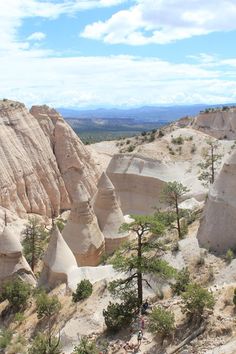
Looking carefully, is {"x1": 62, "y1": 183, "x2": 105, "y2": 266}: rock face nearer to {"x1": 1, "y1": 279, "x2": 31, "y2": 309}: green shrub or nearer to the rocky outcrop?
{"x1": 1, "y1": 279, "x2": 31, "y2": 309}: green shrub

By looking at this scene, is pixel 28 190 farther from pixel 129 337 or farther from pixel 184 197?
pixel 129 337

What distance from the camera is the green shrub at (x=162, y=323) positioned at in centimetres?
1577

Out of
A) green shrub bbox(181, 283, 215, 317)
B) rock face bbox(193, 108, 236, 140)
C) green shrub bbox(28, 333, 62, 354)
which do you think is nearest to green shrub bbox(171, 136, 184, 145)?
rock face bbox(193, 108, 236, 140)

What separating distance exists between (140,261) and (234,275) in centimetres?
392

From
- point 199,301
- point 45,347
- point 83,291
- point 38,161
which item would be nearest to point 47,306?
point 83,291

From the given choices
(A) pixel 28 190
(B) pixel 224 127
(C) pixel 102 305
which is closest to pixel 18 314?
(C) pixel 102 305

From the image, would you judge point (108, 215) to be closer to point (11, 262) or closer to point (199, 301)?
point (11, 262)

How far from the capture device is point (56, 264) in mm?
24406

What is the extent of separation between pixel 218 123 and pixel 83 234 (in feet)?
160

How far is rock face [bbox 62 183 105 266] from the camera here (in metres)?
28.5

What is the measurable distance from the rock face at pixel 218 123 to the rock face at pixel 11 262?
4792 centimetres

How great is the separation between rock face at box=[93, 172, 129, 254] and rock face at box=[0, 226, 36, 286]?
21.6 ft

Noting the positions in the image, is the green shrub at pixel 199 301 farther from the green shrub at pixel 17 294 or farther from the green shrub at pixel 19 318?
the green shrub at pixel 17 294

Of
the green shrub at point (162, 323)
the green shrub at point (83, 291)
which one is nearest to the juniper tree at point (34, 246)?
the green shrub at point (83, 291)
